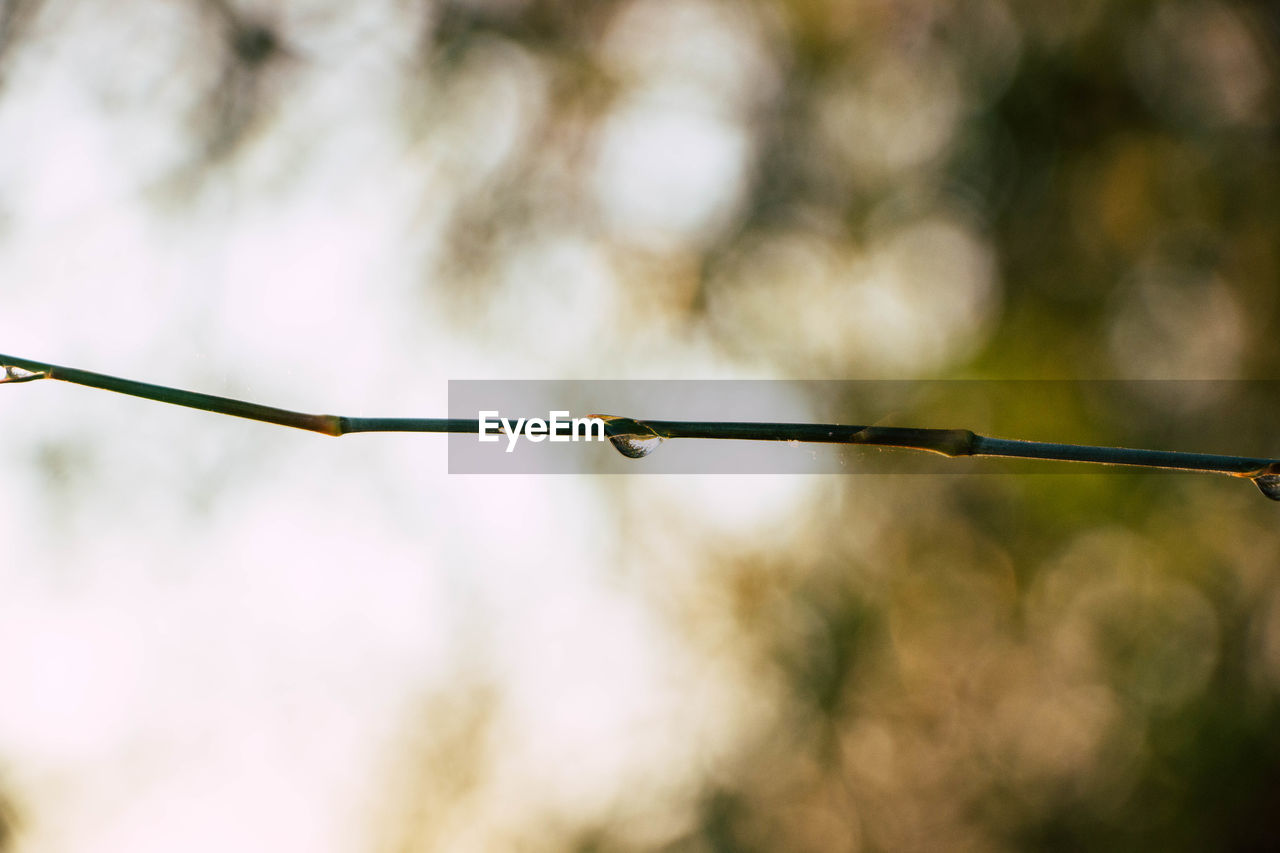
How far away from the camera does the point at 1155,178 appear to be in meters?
6.88

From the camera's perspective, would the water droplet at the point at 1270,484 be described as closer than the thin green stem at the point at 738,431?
No

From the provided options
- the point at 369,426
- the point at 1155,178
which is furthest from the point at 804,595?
the point at 369,426

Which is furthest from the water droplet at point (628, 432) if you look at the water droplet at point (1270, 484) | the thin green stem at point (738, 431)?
the water droplet at point (1270, 484)

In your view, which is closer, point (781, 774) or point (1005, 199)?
point (1005, 199)

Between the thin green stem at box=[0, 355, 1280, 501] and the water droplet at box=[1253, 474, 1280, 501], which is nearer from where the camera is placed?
the thin green stem at box=[0, 355, 1280, 501]

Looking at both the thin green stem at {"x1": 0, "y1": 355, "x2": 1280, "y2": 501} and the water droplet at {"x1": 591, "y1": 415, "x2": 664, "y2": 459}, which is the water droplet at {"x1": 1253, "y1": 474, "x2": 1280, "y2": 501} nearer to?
the thin green stem at {"x1": 0, "y1": 355, "x2": 1280, "y2": 501}

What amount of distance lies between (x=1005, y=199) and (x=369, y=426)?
25.3 ft

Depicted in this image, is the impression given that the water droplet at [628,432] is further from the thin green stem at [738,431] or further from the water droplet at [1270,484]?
the water droplet at [1270,484]

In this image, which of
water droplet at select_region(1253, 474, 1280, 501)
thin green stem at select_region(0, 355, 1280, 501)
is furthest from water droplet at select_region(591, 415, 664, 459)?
water droplet at select_region(1253, 474, 1280, 501)

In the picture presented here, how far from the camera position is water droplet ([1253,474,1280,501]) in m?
1.26

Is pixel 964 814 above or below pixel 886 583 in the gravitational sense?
below

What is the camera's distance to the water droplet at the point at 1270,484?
1.26 metres

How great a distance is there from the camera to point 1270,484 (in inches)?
50.9

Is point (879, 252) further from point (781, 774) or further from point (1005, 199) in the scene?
point (781, 774)
